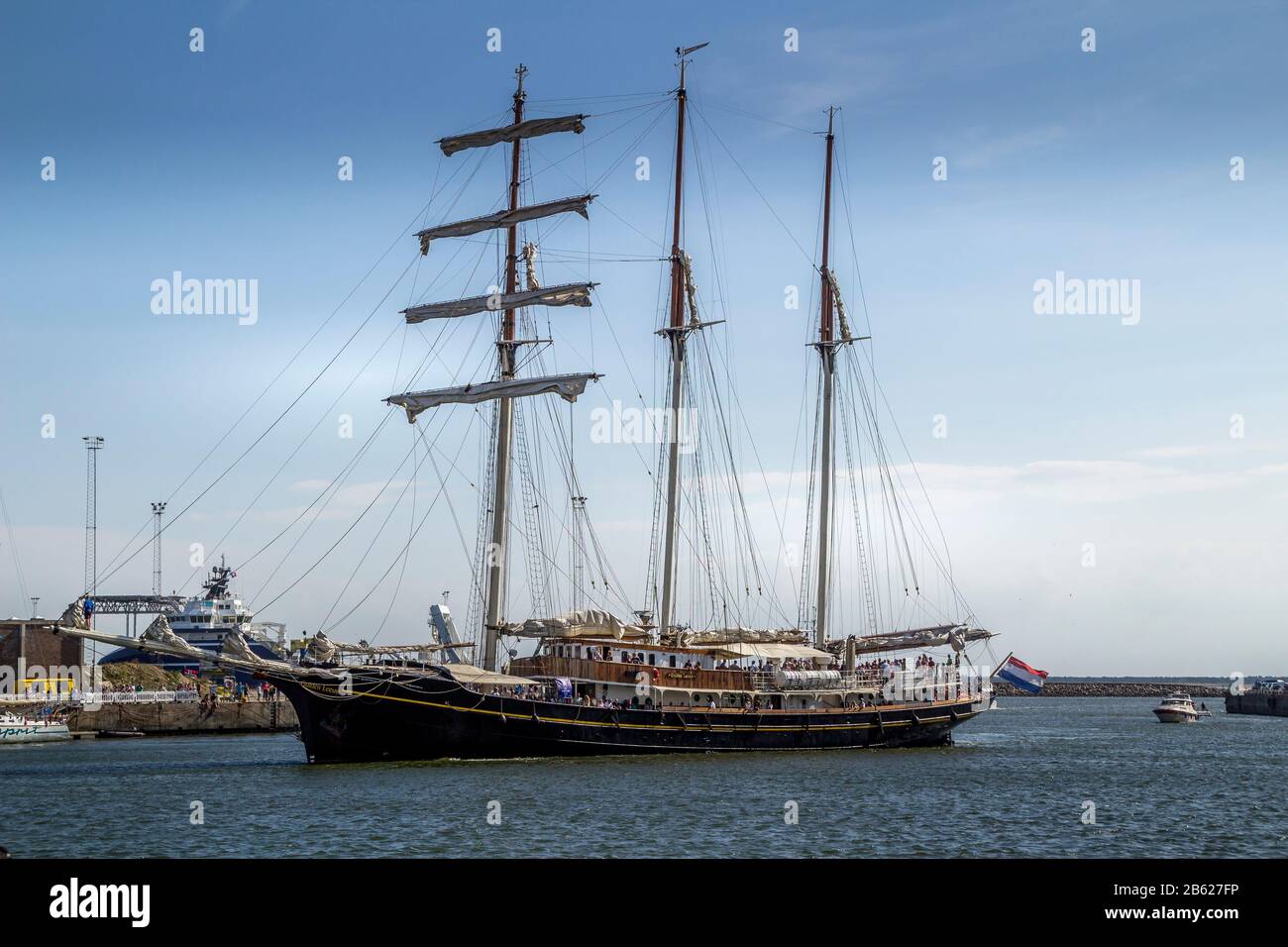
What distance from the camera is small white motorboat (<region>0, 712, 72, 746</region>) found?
3290 inches

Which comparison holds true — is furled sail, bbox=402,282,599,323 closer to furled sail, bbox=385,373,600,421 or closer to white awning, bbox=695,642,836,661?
furled sail, bbox=385,373,600,421

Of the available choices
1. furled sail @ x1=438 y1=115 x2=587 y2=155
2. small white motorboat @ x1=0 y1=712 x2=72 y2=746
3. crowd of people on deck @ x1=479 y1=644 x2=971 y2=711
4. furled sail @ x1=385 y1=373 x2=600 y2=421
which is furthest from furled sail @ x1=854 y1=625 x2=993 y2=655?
small white motorboat @ x1=0 y1=712 x2=72 y2=746

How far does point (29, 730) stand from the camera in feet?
280

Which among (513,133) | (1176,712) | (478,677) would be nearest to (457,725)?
(478,677)

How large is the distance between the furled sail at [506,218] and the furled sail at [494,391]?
7954mm

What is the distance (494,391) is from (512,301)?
4792 mm

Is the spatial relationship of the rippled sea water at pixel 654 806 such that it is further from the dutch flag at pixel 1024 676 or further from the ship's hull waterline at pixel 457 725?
the dutch flag at pixel 1024 676

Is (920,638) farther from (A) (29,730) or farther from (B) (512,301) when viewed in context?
(A) (29,730)
